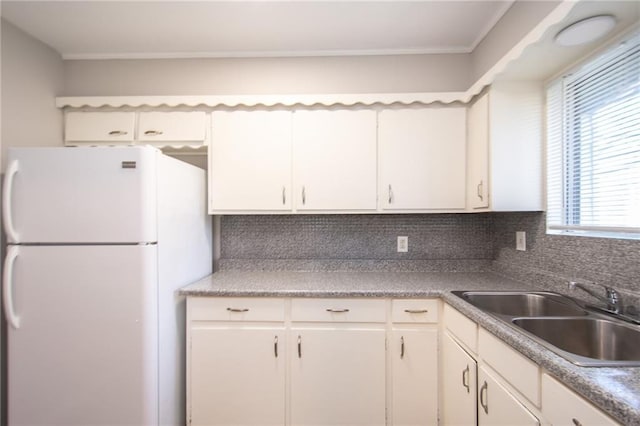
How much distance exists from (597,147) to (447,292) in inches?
38.5

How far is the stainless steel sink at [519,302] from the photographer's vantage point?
1407mm

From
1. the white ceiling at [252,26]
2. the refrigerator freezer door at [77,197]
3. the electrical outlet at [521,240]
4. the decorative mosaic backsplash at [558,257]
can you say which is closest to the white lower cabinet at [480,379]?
the decorative mosaic backsplash at [558,257]

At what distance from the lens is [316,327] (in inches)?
63.6

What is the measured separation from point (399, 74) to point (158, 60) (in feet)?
5.74

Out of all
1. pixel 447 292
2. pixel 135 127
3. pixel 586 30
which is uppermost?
pixel 586 30

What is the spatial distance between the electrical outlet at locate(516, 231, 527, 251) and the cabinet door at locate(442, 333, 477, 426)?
76 cm

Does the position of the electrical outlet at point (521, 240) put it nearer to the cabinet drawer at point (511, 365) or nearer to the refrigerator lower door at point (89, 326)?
the cabinet drawer at point (511, 365)

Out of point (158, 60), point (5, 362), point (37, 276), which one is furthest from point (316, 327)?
point (158, 60)

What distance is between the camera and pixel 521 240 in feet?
5.91

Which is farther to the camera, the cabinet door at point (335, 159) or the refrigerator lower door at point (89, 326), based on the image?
the cabinet door at point (335, 159)

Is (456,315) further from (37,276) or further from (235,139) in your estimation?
(37,276)

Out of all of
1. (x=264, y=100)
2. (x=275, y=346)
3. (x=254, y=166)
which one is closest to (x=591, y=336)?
(x=275, y=346)

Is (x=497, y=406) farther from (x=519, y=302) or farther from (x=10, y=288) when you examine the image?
(x=10, y=288)

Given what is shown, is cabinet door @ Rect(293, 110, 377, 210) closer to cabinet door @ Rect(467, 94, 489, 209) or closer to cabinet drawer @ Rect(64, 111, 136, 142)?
cabinet door @ Rect(467, 94, 489, 209)
